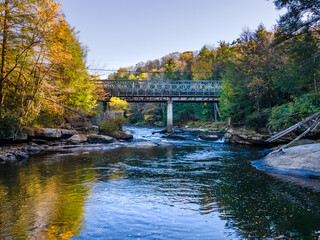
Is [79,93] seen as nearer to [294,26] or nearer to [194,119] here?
[294,26]

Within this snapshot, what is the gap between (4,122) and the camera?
13094mm

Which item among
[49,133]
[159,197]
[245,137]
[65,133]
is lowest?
[159,197]

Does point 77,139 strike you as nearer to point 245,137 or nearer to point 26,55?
point 26,55

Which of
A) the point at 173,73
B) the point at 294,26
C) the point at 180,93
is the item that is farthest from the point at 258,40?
the point at 173,73

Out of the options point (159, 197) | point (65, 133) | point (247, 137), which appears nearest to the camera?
point (159, 197)

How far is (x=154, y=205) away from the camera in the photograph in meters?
5.49

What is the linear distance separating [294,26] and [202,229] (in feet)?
38.6

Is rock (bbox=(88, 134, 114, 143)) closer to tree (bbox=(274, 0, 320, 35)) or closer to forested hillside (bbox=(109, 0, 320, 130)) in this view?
forested hillside (bbox=(109, 0, 320, 130))

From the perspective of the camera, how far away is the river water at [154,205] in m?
4.08

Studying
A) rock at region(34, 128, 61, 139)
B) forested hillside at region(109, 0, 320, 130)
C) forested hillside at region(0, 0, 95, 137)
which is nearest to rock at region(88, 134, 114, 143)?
rock at region(34, 128, 61, 139)

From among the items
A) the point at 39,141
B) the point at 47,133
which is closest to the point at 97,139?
the point at 47,133

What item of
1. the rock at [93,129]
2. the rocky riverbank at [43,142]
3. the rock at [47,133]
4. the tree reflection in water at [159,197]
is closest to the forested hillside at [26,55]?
the rocky riverbank at [43,142]

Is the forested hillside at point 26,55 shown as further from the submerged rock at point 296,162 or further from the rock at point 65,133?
the submerged rock at point 296,162

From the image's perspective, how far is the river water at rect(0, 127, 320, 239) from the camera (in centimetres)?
408
